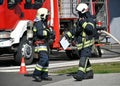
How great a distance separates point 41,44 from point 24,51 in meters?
4.01

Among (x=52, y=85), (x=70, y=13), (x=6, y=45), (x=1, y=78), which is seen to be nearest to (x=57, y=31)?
(x=70, y=13)

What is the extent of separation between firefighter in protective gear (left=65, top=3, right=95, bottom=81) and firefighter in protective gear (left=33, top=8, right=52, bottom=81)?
2.57ft

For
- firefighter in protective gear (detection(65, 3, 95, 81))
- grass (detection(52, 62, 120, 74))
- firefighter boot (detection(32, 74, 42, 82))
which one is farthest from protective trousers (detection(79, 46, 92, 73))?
grass (detection(52, 62, 120, 74))

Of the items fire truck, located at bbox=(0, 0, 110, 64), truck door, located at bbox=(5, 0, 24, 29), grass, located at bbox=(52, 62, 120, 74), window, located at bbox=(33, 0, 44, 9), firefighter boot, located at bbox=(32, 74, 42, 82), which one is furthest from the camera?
window, located at bbox=(33, 0, 44, 9)

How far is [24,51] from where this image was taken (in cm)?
1580

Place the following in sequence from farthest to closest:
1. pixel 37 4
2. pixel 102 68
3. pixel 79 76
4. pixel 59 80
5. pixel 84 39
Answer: pixel 37 4 < pixel 102 68 < pixel 59 80 < pixel 84 39 < pixel 79 76

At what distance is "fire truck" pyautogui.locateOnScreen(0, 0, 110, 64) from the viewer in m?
15.6

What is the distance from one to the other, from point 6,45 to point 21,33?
0.80 metres

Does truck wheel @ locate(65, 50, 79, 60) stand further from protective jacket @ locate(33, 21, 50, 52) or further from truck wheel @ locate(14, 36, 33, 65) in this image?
protective jacket @ locate(33, 21, 50, 52)

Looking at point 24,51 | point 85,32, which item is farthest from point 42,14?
point 24,51

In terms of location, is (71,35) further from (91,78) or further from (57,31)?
(57,31)

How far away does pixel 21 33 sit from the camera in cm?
1590

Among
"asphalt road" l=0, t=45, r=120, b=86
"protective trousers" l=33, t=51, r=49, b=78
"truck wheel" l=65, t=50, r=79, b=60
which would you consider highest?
"protective trousers" l=33, t=51, r=49, b=78

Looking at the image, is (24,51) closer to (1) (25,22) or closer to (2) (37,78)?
(1) (25,22)
